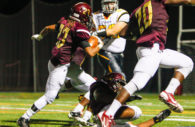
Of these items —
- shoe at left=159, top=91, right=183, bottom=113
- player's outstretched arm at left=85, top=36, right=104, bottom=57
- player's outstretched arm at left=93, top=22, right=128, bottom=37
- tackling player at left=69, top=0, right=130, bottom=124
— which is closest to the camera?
shoe at left=159, top=91, right=183, bottom=113

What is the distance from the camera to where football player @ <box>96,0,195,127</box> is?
16.6 ft

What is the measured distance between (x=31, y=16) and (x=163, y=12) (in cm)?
1293

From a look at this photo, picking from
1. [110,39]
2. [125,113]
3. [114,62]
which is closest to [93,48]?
[125,113]

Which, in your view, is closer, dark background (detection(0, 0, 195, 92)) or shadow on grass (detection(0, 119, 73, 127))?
shadow on grass (detection(0, 119, 73, 127))

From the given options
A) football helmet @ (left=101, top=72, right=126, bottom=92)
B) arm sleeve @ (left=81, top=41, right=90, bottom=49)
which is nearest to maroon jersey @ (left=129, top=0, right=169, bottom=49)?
football helmet @ (left=101, top=72, right=126, bottom=92)

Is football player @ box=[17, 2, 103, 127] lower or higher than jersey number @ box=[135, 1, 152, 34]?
lower

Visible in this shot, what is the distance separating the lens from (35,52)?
1741cm

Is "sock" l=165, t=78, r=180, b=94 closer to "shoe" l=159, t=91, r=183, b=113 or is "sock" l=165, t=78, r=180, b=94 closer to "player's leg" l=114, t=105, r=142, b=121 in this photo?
"shoe" l=159, t=91, r=183, b=113

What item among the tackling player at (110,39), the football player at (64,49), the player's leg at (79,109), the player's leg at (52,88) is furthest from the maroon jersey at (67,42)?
the tackling player at (110,39)

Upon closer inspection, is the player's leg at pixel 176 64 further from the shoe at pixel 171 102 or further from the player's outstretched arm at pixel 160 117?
the player's outstretched arm at pixel 160 117

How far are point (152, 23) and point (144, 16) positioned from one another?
138 mm

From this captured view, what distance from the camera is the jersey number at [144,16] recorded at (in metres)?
5.28

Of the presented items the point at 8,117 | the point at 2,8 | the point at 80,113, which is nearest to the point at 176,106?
the point at 80,113

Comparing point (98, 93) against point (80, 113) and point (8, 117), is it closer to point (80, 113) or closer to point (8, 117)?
point (80, 113)
